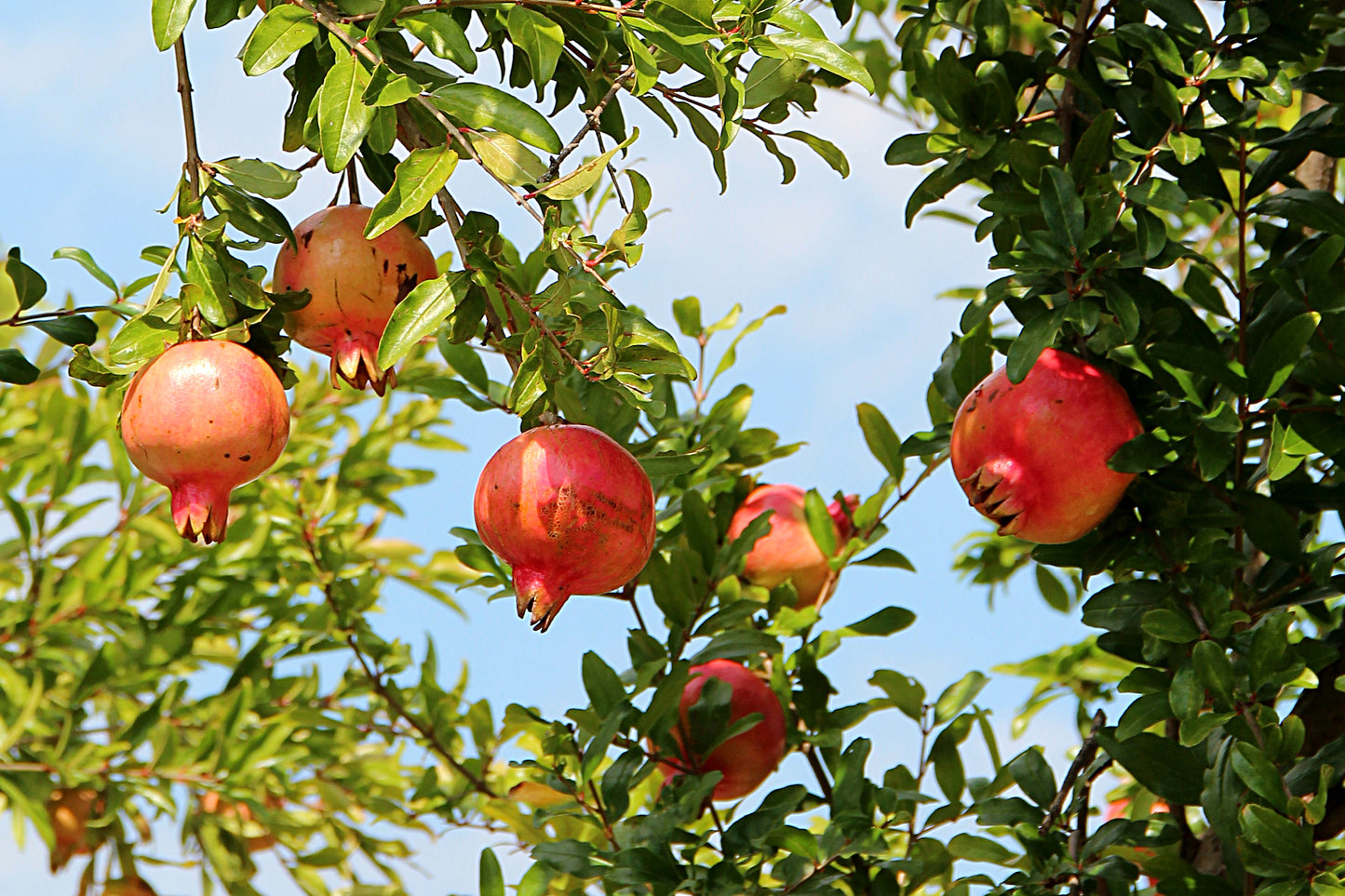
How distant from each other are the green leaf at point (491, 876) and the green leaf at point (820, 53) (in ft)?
2.73

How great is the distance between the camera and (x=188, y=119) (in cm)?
88

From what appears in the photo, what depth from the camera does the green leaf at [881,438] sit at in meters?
1.50

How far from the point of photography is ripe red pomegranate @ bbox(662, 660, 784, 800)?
1393 millimetres

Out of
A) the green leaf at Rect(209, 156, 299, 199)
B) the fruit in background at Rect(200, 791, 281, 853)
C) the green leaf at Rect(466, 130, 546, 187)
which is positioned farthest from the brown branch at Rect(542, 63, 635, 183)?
the fruit in background at Rect(200, 791, 281, 853)

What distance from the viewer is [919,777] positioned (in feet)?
4.70

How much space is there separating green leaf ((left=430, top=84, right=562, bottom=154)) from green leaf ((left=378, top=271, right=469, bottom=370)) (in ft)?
0.30

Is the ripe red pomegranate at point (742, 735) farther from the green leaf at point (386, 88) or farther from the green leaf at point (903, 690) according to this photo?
the green leaf at point (386, 88)

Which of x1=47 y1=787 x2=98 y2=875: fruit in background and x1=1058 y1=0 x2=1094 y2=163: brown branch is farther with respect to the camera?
x1=47 y1=787 x2=98 y2=875: fruit in background

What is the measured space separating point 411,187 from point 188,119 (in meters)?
0.24

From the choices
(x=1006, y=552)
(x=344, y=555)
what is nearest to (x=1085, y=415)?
(x=1006, y=552)

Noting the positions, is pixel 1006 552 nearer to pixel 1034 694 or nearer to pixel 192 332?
pixel 1034 694

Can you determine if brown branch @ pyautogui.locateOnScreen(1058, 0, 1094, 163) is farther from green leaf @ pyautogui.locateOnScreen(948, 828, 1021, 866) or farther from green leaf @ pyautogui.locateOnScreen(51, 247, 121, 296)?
green leaf @ pyautogui.locateOnScreen(51, 247, 121, 296)

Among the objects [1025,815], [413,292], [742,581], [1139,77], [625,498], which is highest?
[1139,77]

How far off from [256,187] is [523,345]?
235mm
